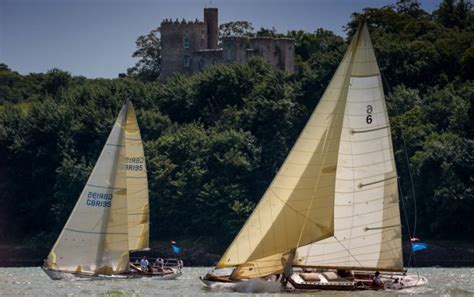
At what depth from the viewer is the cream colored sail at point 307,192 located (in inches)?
2037

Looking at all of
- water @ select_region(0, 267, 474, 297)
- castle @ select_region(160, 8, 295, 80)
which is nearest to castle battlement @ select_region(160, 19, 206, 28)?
castle @ select_region(160, 8, 295, 80)

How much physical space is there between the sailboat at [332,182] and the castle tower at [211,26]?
82791mm

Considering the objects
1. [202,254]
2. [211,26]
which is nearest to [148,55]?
[211,26]

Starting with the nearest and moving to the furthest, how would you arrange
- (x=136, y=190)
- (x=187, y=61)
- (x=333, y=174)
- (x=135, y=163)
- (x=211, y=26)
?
(x=333, y=174)
(x=135, y=163)
(x=136, y=190)
(x=187, y=61)
(x=211, y=26)

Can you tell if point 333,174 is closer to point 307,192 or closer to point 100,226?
point 307,192

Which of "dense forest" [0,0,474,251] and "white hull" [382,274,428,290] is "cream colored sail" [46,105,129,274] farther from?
"dense forest" [0,0,474,251]

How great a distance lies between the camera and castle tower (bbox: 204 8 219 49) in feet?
441

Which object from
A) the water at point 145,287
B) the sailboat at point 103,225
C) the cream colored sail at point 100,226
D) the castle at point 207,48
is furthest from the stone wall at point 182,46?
the cream colored sail at point 100,226

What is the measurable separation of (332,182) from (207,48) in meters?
82.7

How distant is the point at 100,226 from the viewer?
200ft

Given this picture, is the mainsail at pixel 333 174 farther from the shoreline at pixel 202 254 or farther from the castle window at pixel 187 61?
the castle window at pixel 187 61

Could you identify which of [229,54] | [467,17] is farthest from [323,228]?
[467,17]

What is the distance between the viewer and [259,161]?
3794 inches

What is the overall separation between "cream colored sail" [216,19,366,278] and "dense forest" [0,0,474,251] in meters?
31.9
